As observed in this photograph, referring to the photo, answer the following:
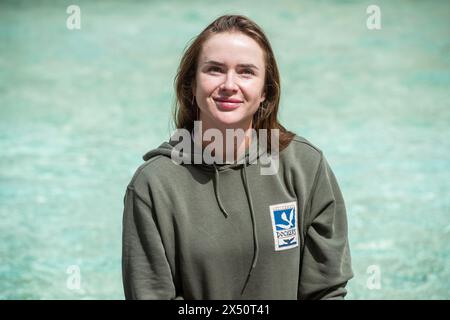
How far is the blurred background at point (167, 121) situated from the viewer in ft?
15.2

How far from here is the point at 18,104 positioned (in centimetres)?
772

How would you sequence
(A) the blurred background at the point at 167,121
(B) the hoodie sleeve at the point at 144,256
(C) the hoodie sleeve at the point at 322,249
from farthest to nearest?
1. (A) the blurred background at the point at 167,121
2. (C) the hoodie sleeve at the point at 322,249
3. (B) the hoodie sleeve at the point at 144,256

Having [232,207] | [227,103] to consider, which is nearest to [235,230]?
[232,207]

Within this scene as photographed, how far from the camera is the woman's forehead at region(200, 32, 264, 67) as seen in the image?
191cm

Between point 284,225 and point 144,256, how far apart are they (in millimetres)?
376

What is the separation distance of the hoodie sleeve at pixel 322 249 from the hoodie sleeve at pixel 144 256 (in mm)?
379

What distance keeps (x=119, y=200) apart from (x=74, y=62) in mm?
3782

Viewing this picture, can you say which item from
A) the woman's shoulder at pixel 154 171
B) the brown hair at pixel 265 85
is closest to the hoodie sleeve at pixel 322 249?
the brown hair at pixel 265 85

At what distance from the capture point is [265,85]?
2.04 meters

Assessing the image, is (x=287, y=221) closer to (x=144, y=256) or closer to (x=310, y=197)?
(x=310, y=197)

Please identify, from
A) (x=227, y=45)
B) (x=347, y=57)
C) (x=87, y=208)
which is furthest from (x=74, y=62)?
(x=227, y=45)

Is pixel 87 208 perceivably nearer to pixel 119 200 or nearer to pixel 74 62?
pixel 119 200

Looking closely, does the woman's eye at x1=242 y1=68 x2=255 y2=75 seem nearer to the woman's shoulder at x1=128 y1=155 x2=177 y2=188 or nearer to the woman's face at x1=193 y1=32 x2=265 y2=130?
the woman's face at x1=193 y1=32 x2=265 y2=130

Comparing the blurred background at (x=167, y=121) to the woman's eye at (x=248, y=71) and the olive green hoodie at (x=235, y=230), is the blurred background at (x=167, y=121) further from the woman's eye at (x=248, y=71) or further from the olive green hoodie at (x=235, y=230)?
the woman's eye at (x=248, y=71)
